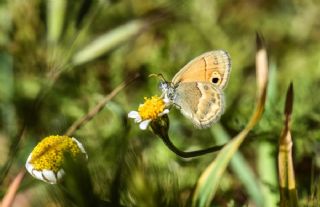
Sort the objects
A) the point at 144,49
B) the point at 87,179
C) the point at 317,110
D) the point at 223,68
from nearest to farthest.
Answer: the point at 87,179 < the point at 223,68 < the point at 317,110 < the point at 144,49

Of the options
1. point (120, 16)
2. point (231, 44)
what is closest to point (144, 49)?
point (120, 16)

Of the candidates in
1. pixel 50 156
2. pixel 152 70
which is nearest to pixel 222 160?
pixel 50 156

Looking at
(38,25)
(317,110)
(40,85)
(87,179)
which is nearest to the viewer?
(87,179)

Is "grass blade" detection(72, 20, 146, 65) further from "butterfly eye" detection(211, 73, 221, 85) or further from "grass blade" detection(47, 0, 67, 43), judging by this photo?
"butterfly eye" detection(211, 73, 221, 85)

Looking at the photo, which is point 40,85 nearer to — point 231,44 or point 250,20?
point 231,44

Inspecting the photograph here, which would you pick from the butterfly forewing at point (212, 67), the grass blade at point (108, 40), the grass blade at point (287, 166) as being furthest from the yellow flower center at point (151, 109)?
the grass blade at point (108, 40)

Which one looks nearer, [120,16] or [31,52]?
[31,52]
